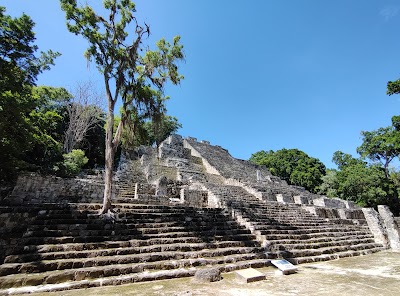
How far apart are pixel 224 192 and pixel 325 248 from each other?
5767mm

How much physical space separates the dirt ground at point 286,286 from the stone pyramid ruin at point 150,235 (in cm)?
39

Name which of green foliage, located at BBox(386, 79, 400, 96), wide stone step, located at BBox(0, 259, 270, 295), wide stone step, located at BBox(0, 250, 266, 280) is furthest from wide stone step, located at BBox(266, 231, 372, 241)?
green foliage, located at BBox(386, 79, 400, 96)

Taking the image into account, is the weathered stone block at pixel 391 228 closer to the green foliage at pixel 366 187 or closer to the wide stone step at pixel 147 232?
the wide stone step at pixel 147 232

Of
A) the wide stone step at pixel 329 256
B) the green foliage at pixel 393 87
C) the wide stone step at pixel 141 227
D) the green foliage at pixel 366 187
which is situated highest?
the green foliage at pixel 393 87

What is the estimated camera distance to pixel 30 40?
29.1ft

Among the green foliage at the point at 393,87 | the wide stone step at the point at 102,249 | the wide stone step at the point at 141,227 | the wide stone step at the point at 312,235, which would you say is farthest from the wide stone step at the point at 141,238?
the green foliage at the point at 393,87

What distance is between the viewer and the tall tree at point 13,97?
6832 millimetres

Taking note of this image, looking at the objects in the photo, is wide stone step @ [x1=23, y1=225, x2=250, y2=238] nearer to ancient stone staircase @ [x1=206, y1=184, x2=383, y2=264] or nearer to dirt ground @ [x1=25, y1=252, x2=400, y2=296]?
ancient stone staircase @ [x1=206, y1=184, x2=383, y2=264]

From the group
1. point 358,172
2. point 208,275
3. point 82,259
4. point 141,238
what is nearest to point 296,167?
point 358,172

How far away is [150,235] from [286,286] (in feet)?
11.3

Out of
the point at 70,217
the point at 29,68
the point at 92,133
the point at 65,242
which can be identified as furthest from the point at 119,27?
the point at 92,133

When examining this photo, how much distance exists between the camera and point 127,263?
466cm

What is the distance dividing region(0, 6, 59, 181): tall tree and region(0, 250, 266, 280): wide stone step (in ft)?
16.2

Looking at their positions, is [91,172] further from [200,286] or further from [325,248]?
[325,248]
